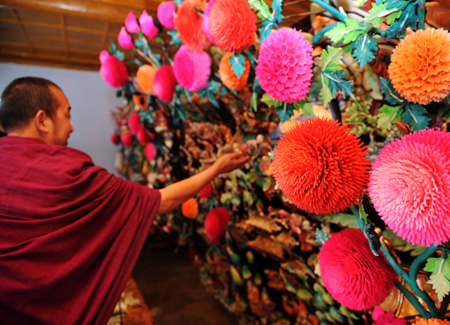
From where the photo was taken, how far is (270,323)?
1.67 metres

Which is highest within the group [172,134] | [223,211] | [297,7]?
[297,7]

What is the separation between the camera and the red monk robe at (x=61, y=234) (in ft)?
3.14

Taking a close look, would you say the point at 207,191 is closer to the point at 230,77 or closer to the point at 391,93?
the point at 230,77

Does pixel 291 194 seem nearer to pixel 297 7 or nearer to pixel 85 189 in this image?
pixel 297 7

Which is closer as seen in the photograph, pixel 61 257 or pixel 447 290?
pixel 447 290

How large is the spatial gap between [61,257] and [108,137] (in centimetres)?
344

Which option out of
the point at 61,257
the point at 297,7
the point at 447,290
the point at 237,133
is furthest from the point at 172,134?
the point at 447,290

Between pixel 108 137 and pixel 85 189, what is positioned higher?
pixel 85 189

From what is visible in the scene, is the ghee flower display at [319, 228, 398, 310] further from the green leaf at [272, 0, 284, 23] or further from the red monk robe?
the red monk robe

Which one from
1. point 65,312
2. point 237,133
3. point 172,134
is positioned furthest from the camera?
point 172,134

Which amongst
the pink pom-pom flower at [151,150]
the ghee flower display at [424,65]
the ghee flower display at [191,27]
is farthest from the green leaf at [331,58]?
the pink pom-pom flower at [151,150]

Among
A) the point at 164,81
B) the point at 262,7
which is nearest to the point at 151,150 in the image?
the point at 164,81

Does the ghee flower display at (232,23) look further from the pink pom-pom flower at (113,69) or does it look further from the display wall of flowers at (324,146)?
the pink pom-pom flower at (113,69)

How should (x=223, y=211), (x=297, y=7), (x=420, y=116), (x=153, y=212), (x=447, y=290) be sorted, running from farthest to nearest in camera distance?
(x=223, y=211) < (x=153, y=212) < (x=297, y=7) < (x=420, y=116) < (x=447, y=290)
